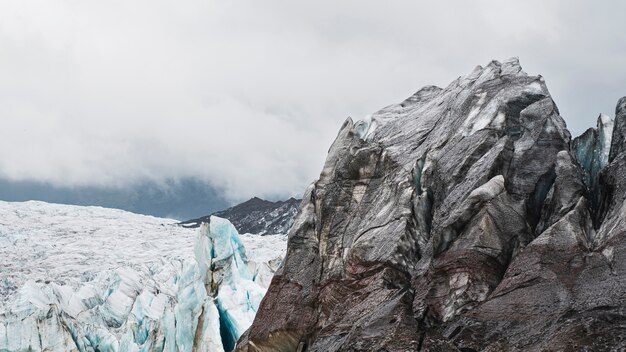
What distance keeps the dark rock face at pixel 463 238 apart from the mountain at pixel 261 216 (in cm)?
11419

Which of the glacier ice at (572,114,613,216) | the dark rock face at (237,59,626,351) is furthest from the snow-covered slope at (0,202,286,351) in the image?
the glacier ice at (572,114,613,216)

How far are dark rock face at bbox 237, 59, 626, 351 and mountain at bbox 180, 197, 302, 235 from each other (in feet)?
375

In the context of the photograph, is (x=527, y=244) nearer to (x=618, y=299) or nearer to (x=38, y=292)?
(x=618, y=299)

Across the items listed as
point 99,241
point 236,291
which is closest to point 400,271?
point 236,291

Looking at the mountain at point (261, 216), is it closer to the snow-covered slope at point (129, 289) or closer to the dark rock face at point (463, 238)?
the snow-covered slope at point (129, 289)

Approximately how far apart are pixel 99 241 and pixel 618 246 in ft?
289

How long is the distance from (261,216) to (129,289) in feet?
342

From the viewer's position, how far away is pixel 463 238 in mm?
12453

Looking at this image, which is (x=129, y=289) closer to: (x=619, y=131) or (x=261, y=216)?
(x=619, y=131)

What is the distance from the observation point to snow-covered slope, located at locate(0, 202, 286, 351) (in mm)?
33281

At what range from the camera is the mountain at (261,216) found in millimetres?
141750

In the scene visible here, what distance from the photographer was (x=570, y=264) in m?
10.6

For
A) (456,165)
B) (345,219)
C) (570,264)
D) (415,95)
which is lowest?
(570,264)

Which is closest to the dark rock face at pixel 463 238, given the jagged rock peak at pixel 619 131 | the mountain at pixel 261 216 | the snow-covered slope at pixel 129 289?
the jagged rock peak at pixel 619 131
